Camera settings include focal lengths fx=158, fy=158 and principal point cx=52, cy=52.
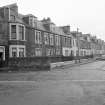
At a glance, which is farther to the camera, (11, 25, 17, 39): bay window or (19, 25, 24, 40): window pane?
(19, 25, 24, 40): window pane

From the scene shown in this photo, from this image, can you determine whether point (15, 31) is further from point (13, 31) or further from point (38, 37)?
point (38, 37)

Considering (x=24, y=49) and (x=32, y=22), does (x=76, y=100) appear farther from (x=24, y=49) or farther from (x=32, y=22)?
(x=32, y=22)

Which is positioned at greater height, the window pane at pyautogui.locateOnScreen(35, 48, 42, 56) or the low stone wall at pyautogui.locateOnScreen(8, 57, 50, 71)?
the window pane at pyautogui.locateOnScreen(35, 48, 42, 56)

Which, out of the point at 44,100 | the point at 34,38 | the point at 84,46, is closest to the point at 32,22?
the point at 34,38

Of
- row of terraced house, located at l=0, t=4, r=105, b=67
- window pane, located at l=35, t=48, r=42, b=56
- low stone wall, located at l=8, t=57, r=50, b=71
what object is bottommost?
low stone wall, located at l=8, t=57, r=50, b=71

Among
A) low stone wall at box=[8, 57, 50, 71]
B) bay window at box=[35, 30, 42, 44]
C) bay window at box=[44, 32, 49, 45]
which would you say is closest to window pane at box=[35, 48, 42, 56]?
bay window at box=[35, 30, 42, 44]

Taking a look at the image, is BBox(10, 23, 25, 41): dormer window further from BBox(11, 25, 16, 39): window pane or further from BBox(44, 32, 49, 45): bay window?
BBox(44, 32, 49, 45): bay window

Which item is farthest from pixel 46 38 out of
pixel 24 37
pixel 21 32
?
pixel 21 32

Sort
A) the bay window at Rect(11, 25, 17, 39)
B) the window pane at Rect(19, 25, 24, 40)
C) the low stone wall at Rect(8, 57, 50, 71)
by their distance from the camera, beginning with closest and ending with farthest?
the low stone wall at Rect(8, 57, 50, 71)
the bay window at Rect(11, 25, 17, 39)
the window pane at Rect(19, 25, 24, 40)

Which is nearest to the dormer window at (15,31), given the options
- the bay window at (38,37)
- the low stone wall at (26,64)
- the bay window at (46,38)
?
the low stone wall at (26,64)

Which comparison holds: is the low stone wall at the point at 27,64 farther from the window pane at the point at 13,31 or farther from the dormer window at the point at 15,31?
the window pane at the point at 13,31

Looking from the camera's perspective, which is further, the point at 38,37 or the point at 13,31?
the point at 38,37

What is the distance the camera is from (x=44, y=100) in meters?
7.94

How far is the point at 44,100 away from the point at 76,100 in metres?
1.60
